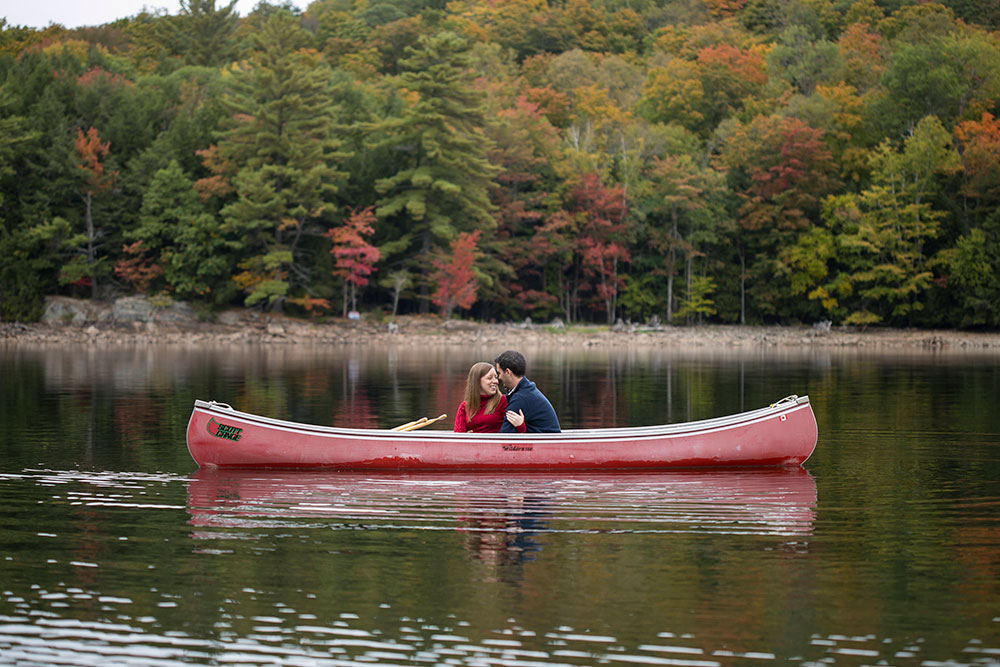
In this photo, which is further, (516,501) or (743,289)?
(743,289)

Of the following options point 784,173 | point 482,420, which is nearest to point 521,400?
point 482,420

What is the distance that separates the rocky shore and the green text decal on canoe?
1405 inches

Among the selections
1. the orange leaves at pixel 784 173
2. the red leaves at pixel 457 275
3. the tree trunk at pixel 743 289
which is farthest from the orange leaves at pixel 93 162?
the tree trunk at pixel 743 289

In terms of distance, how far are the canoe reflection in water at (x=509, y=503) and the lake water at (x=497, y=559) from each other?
5 centimetres

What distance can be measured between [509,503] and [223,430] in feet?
12.1

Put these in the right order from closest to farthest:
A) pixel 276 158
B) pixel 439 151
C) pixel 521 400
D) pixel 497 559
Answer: pixel 497 559 < pixel 521 400 < pixel 276 158 < pixel 439 151

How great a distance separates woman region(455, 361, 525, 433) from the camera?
12.5 m

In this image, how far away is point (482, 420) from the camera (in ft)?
42.3

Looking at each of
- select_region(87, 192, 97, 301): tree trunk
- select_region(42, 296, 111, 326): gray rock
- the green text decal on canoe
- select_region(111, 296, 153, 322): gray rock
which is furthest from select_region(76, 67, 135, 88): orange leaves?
the green text decal on canoe

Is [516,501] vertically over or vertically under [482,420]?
under

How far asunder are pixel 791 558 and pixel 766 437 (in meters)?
4.60

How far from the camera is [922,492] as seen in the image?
11.6 m

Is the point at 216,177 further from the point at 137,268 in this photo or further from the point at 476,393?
the point at 476,393

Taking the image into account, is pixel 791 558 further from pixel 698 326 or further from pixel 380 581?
pixel 698 326
